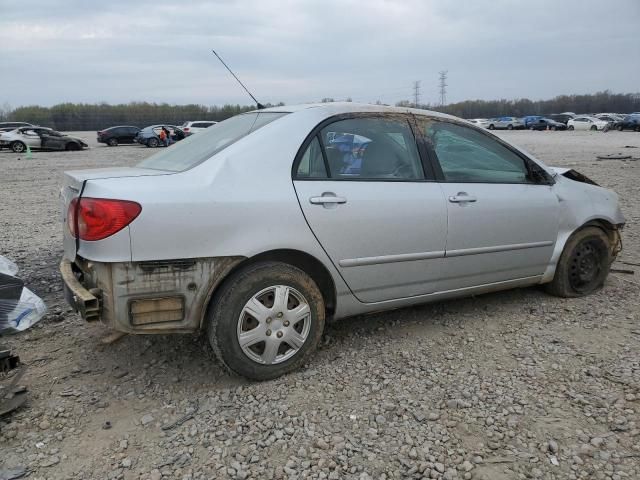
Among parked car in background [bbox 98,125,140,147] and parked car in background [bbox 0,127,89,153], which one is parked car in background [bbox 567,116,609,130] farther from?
parked car in background [bbox 0,127,89,153]

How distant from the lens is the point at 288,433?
2639 millimetres

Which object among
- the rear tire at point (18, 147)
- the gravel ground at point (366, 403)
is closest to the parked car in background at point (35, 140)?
the rear tire at point (18, 147)

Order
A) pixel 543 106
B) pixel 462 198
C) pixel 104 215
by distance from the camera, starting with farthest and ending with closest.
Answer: pixel 543 106
pixel 462 198
pixel 104 215

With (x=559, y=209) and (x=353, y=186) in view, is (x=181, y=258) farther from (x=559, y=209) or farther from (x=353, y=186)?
(x=559, y=209)

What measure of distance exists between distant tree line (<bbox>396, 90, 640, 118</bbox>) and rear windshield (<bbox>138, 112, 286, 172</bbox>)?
89333mm

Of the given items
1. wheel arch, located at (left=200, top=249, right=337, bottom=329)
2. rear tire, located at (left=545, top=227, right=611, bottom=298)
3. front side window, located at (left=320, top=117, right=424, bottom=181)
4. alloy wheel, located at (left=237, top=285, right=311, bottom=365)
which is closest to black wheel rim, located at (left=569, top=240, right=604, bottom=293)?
rear tire, located at (left=545, top=227, right=611, bottom=298)

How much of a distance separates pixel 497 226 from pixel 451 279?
0.51 meters

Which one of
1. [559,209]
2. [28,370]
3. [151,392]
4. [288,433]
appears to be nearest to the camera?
[288,433]

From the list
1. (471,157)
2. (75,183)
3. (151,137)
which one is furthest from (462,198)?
(151,137)

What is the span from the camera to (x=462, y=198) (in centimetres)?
359

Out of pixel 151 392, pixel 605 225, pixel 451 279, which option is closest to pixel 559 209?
pixel 605 225

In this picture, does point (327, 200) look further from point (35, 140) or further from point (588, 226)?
point (35, 140)

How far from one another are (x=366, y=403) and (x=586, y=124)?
2286 inches

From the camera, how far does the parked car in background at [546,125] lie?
5416 centimetres
